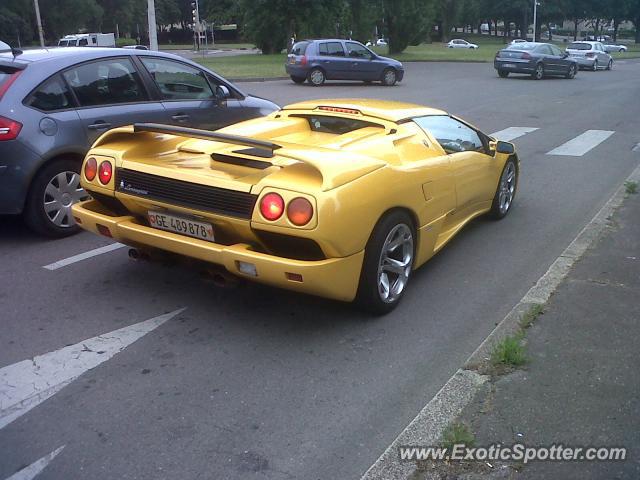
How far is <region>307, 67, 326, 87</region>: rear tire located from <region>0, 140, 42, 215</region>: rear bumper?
19.5m

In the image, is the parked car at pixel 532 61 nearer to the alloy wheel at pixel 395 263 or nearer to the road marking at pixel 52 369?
the alloy wheel at pixel 395 263

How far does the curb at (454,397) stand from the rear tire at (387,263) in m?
0.72

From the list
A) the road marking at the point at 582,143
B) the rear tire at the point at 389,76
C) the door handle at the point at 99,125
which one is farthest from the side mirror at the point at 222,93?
the rear tire at the point at 389,76

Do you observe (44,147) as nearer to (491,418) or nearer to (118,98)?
(118,98)

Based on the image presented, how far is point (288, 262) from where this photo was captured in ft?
13.0

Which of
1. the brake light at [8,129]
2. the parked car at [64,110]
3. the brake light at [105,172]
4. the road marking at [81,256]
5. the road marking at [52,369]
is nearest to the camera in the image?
the road marking at [52,369]

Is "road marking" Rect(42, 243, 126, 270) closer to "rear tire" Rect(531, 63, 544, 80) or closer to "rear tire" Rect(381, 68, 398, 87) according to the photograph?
"rear tire" Rect(381, 68, 398, 87)

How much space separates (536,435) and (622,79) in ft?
104

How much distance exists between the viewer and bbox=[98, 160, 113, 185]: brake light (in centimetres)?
471

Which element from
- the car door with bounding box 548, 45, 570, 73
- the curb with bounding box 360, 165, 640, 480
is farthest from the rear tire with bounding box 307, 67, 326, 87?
the curb with bounding box 360, 165, 640, 480

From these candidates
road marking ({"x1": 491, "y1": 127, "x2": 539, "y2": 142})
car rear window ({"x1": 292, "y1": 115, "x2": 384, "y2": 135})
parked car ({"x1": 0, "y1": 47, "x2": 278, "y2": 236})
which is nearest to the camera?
car rear window ({"x1": 292, "y1": 115, "x2": 384, "y2": 135})

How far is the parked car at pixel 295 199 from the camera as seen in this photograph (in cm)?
397

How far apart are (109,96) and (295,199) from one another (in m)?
3.48

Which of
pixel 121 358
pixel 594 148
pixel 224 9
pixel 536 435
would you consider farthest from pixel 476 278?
pixel 224 9
